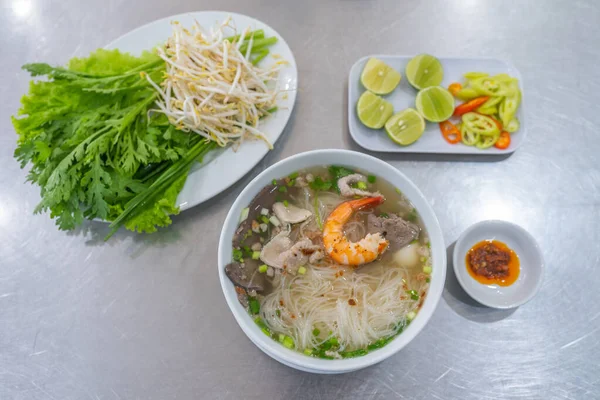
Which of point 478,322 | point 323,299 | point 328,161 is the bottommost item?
point 478,322

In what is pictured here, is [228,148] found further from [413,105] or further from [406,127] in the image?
[413,105]

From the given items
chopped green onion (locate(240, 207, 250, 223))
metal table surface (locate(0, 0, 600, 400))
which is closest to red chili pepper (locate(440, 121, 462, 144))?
metal table surface (locate(0, 0, 600, 400))

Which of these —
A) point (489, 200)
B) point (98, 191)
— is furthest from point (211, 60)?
point (489, 200)

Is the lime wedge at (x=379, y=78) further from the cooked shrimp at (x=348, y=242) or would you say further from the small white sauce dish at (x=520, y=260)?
the small white sauce dish at (x=520, y=260)

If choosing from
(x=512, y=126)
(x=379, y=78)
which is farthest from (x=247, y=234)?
(x=512, y=126)

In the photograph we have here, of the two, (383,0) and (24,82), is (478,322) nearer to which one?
(383,0)
